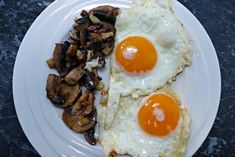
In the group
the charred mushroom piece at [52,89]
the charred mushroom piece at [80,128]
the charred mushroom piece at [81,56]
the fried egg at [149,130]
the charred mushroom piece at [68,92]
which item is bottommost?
the fried egg at [149,130]

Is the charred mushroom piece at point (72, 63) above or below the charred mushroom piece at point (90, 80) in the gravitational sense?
above

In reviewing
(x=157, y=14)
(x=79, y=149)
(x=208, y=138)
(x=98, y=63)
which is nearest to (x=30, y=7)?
(x=98, y=63)

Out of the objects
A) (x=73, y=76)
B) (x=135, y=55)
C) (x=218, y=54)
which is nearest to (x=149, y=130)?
(x=135, y=55)

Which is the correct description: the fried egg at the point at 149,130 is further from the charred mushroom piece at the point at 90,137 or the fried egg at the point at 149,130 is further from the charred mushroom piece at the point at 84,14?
the charred mushroom piece at the point at 84,14

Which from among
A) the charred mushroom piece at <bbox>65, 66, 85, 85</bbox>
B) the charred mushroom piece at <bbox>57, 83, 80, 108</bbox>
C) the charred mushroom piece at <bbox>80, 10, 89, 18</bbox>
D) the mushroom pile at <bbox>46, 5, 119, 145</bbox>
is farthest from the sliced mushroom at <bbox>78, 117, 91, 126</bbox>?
the charred mushroom piece at <bbox>80, 10, 89, 18</bbox>

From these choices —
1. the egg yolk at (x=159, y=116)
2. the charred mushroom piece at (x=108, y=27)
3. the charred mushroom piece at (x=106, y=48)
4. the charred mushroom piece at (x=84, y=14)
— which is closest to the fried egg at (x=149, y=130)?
the egg yolk at (x=159, y=116)

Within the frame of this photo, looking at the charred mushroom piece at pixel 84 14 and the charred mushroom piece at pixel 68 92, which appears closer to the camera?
the charred mushroom piece at pixel 68 92

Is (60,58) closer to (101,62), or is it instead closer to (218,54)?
(101,62)
